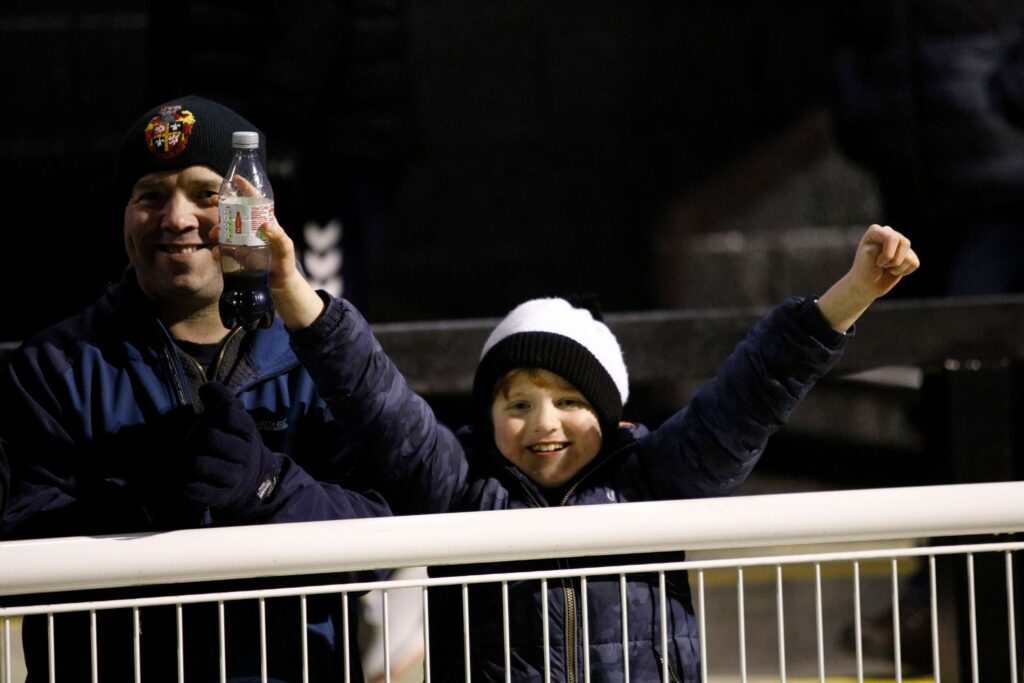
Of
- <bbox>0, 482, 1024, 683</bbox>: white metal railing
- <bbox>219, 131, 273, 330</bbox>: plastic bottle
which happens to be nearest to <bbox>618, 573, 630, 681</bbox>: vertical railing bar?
<bbox>0, 482, 1024, 683</bbox>: white metal railing

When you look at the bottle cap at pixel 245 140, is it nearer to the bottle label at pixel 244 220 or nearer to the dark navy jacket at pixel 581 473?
the bottle label at pixel 244 220

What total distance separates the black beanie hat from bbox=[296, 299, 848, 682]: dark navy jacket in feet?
1.37

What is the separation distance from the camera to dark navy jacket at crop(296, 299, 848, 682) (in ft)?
7.88

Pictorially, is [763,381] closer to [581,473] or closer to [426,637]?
[581,473]

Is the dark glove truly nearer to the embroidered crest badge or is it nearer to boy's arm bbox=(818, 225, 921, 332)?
the embroidered crest badge

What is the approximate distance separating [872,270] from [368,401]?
31.3 inches

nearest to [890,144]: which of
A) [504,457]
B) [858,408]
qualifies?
[858,408]

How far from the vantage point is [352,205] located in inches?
209

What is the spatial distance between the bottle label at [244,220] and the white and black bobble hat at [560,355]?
1.94 ft

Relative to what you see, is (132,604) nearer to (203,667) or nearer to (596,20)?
(203,667)

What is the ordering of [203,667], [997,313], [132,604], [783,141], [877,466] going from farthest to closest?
[783,141] < [877,466] < [997,313] < [203,667] < [132,604]

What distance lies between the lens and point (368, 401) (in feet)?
7.96

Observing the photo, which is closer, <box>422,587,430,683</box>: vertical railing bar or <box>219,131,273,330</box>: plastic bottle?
<box>422,587,430,683</box>: vertical railing bar

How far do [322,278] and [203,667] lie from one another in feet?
9.21
